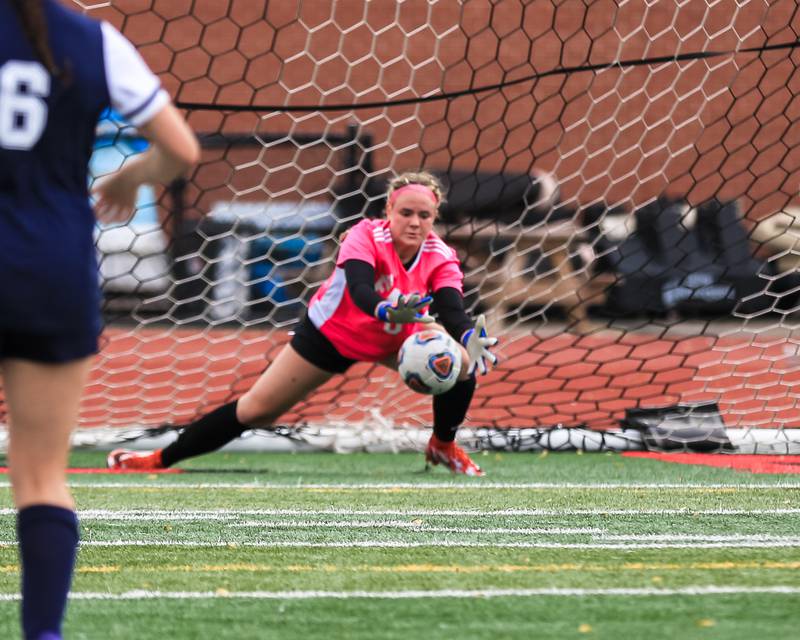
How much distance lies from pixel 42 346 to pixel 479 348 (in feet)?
11.6

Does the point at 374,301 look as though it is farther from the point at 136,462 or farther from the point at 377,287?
the point at 136,462

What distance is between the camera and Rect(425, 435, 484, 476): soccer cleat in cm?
641

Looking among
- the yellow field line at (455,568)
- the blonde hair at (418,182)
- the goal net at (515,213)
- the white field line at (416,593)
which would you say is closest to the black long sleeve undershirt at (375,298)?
the blonde hair at (418,182)

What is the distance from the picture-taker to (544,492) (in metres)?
5.67

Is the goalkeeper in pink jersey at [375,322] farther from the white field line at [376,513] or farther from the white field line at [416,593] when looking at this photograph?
the white field line at [416,593]

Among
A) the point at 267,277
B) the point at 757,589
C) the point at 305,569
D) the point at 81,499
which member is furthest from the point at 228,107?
the point at 757,589

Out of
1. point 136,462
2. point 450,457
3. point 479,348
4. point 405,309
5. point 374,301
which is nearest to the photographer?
point 405,309

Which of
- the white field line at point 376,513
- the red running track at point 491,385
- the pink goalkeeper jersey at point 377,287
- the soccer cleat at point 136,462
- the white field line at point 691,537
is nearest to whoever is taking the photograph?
the white field line at point 691,537

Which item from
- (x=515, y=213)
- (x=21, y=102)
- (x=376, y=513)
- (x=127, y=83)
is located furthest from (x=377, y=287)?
(x=515, y=213)

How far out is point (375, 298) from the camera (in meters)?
5.72

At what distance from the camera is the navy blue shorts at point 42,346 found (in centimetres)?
242

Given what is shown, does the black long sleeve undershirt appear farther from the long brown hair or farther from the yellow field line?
the long brown hair

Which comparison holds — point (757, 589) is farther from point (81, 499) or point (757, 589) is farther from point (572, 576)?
point (81, 499)

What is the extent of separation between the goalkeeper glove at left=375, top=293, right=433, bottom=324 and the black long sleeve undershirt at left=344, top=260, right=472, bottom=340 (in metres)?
0.12
